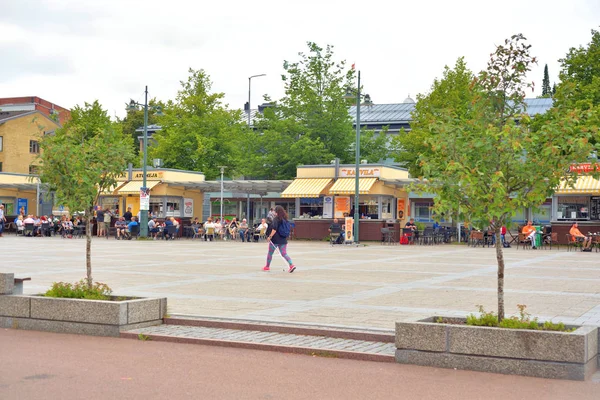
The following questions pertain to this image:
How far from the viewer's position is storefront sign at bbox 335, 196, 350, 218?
124 feet

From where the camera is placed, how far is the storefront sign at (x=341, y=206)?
124 feet

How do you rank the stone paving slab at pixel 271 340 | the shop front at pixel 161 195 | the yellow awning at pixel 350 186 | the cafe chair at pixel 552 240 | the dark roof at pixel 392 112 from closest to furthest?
the stone paving slab at pixel 271 340 → the cafe chair at pixel 552 240 → the yellow awning at pixel 350 186 → the shop front at pixel 161 195 → the dark roof at pixel 392 112

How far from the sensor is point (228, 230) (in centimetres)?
3997

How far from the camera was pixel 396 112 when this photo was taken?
73.8 m

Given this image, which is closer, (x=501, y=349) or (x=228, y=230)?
(x=501, y=349)

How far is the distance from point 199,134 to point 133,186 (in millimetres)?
8750

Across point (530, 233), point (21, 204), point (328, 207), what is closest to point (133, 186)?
point (21, 204)

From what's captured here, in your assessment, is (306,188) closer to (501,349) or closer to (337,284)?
(337,284)

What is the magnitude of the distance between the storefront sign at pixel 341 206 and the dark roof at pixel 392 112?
31.5 metres

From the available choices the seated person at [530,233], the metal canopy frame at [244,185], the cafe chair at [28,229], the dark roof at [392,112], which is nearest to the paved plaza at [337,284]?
the seated person at [530,233]

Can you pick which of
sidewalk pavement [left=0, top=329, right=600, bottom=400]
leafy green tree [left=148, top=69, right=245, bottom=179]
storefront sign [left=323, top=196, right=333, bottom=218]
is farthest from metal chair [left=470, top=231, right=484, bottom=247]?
sidewalk pavement [left=0, top=329, right=600, bottom=400]

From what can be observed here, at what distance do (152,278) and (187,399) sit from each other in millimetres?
9775

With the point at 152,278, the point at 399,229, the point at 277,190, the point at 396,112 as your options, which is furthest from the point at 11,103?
the point at 152,278

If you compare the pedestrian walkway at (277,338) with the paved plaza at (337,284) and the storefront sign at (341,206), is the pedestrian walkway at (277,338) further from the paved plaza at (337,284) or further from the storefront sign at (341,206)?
the storefront sign at (341,206)
